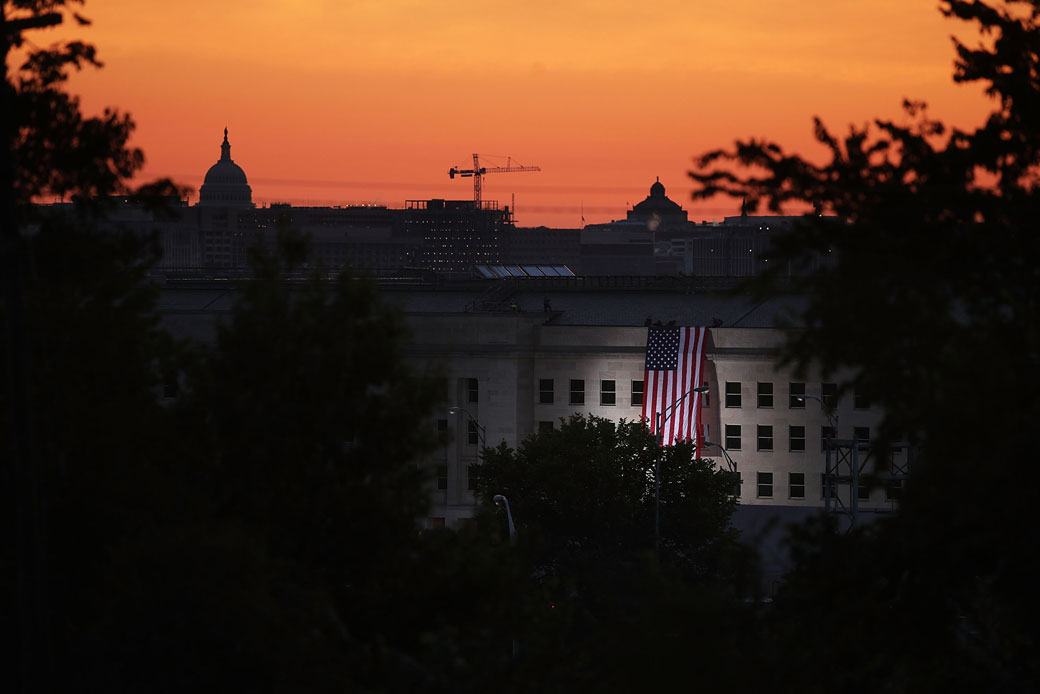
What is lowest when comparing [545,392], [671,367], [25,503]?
[545,392]

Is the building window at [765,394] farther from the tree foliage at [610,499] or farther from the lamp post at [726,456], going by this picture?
the tree foliage at [610,499]

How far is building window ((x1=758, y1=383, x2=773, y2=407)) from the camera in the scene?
116062mm

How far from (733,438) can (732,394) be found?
8.95 feet

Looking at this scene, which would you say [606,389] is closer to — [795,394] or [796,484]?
[795,394]

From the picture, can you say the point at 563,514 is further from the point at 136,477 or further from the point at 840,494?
the point at 136,477

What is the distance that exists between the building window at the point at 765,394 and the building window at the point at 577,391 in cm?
1119

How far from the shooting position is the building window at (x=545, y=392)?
120m

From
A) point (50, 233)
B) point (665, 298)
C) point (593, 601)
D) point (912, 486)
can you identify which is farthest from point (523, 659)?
point (665, 298)

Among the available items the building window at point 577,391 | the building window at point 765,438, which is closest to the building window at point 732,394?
the building window at point 765,438

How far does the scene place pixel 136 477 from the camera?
25.2m

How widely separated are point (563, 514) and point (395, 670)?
57181 mm

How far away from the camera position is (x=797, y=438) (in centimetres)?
11619

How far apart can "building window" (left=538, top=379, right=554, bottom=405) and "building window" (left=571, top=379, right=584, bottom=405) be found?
1355mm

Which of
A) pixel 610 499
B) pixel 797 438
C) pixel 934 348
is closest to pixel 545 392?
pixel 797 438
